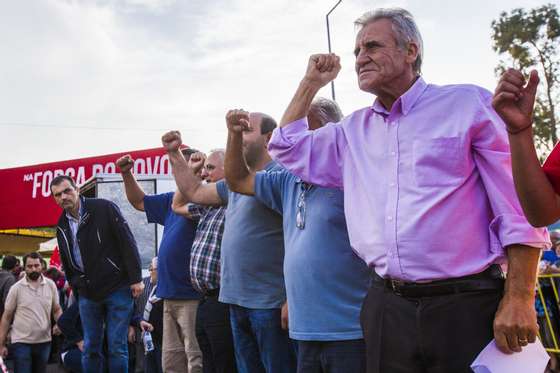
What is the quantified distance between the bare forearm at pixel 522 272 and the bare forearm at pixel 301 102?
118 cm

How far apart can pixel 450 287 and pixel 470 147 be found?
48 centimetres

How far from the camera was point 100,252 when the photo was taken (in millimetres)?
6449

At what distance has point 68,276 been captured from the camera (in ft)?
21.3

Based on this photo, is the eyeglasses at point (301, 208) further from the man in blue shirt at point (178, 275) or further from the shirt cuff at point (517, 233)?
the man in blue shirt at point (178, 275)

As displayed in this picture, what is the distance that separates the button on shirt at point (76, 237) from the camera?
21.2ft

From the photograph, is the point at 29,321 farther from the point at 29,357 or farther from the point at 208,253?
the point at 208,253

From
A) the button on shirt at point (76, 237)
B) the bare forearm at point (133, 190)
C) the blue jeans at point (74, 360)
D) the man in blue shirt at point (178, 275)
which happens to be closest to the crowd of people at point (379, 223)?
the man in blue shirt at point (178, 275)

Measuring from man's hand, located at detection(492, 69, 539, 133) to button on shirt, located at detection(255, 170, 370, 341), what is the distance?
1.35m

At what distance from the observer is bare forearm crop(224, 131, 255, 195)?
348cm

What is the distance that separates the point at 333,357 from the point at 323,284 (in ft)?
1.03

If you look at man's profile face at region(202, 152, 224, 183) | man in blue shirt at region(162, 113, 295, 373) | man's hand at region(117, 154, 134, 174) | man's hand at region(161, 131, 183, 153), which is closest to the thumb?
man in blue shirt at region(162, 113, 295, 373)

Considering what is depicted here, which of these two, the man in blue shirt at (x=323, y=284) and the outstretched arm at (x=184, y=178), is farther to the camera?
the outstretched arm at (x=184, y=178)

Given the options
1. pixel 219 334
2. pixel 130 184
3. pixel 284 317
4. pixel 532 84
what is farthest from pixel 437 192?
pixel 130 184

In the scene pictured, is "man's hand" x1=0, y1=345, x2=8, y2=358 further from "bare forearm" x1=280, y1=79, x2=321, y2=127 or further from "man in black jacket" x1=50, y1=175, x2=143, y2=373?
"bare forearm" x1=280, y1=79, x2=321, y2=127
